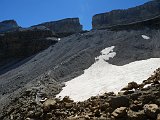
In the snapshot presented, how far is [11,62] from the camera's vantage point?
139ft

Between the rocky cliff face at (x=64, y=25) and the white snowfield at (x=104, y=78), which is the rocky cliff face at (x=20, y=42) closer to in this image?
the rocky cliff face at (x=64, y=25)

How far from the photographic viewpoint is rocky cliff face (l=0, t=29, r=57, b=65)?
144ft

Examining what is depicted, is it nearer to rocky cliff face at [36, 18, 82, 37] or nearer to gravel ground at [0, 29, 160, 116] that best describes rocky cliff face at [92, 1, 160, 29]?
rocky cliff face at [36, 18, 82, 37]

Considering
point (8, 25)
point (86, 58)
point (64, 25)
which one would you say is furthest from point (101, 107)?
point (8, 25)

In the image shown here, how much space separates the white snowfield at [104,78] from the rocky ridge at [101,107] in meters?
1.56

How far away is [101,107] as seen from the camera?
1095 cm

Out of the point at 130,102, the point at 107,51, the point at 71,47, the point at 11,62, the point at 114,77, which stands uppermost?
the point at 11,62

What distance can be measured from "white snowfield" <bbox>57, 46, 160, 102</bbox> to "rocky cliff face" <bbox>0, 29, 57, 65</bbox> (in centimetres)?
2352

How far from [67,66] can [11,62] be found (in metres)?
21.9

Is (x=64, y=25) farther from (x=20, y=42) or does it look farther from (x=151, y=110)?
(x=151, y=110)

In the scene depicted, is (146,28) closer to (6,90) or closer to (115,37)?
(115,37)

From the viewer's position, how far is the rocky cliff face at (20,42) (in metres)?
43.8

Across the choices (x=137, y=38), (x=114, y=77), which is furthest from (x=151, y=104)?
(x=137, y=38)

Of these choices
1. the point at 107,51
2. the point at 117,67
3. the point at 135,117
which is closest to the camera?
the point at 135,117
